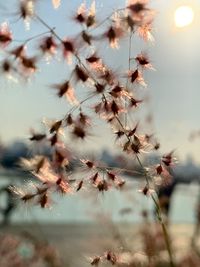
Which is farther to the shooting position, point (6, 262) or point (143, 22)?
point (6, 262)

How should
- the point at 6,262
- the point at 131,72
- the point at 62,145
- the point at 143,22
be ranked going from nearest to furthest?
the point at 62,145
the point at 143,22
the point at 131,72
the point at 6,262

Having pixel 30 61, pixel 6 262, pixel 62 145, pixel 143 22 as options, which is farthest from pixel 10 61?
pixel 6 262

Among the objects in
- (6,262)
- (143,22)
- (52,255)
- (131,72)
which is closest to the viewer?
(143,22)

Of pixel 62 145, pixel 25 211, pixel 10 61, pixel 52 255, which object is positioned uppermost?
pixel 10 61

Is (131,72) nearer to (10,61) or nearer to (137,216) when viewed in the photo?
(10,61)

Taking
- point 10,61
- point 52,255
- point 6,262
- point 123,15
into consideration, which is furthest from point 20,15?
point 52,255

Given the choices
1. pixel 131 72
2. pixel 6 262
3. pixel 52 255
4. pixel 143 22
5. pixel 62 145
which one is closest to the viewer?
pixel 62 145

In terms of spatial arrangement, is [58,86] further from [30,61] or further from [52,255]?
[52,255]

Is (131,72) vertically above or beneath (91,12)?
beneath

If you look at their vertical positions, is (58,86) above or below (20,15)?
below

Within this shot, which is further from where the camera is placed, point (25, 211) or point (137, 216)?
point (137, 216)
